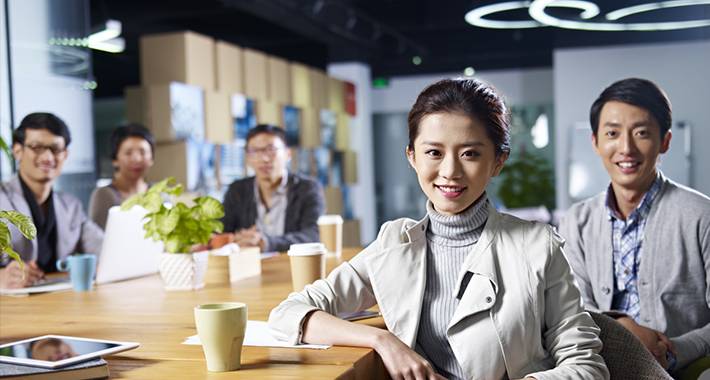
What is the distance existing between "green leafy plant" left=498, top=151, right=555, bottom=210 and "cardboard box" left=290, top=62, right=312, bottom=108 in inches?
138

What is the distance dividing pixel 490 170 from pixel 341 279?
0.42m

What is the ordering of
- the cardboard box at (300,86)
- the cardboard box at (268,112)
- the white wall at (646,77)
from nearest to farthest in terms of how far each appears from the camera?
the cardboard box at (268,112) → the cardboard box at (300,86) → the white wall at (646,77)

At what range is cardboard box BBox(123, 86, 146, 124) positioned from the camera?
6418 mm

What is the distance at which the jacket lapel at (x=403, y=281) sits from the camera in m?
1.67

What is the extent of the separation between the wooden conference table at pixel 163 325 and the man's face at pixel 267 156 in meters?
1.29

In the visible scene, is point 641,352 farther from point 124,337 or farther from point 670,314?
point 124,337

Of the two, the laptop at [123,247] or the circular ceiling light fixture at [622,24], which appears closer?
the laptop at [123,247]

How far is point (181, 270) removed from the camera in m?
2.47

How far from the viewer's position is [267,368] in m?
1.44

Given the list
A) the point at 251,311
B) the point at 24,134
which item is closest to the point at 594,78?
the point at 24,134

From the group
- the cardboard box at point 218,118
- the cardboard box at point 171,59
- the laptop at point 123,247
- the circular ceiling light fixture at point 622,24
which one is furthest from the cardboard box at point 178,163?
the laptop at point 123,247

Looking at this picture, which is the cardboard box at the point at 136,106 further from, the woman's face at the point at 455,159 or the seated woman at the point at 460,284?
the woman's face at the point at 455,159

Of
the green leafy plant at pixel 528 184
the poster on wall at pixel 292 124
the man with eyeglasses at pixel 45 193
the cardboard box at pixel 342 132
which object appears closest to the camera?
the man with eyeglasses at pixel 45 193

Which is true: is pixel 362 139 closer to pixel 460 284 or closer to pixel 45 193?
pixel 45 193
